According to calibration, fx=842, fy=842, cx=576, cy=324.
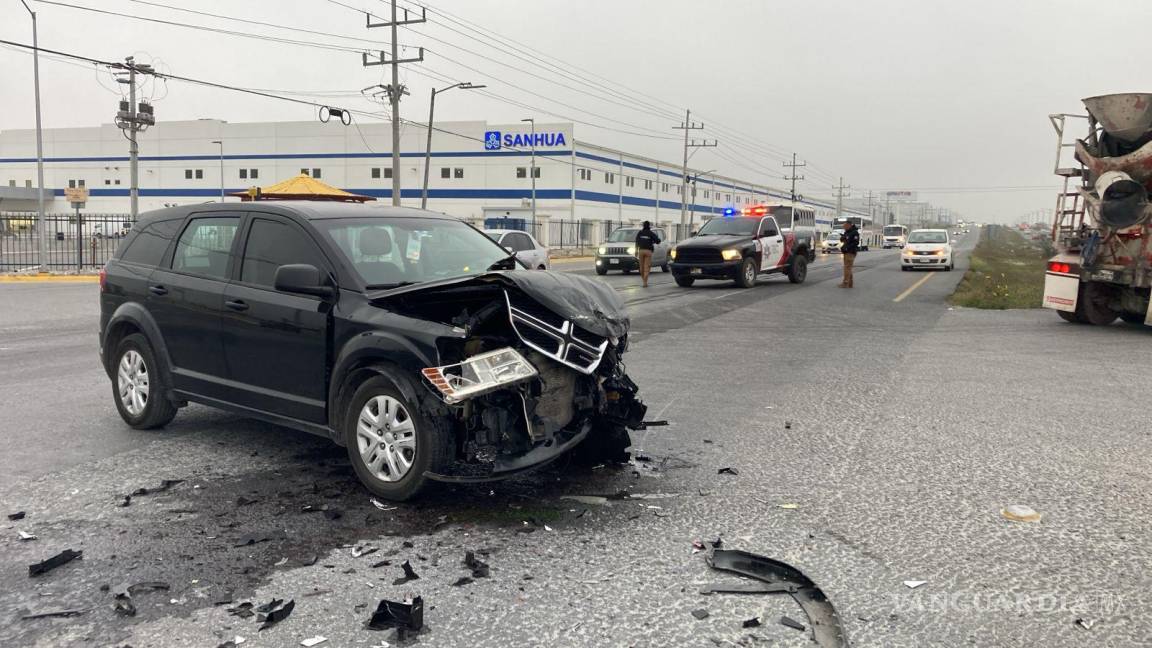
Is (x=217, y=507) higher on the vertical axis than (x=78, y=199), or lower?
lower

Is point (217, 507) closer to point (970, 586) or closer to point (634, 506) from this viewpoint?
point (634, 506)

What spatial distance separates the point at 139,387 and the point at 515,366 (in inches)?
139

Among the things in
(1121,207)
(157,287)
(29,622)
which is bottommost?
(29,622)

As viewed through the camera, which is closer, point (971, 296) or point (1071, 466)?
point (1071, 466)

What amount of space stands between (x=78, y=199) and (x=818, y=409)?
158 ft

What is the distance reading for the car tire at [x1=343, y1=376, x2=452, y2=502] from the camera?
4473mm

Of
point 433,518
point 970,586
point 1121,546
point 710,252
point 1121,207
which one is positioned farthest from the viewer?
point 710,252

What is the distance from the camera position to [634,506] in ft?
15.5

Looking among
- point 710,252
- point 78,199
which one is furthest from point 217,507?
point 78,199

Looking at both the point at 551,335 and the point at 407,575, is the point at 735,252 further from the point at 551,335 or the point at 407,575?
the point at 407,575

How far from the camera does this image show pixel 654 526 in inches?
174

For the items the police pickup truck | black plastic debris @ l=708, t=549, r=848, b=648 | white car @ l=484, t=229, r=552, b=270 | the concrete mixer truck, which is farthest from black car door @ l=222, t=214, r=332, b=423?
the police pickup truck

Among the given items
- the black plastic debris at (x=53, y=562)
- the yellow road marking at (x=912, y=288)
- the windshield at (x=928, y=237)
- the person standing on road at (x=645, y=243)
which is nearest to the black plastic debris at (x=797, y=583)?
the black plastic debris at (x=53, y=562)

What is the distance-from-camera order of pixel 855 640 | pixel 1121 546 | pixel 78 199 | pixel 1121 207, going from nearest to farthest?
pixel 855 640 < pixel 1121 546 < pixel 1121 207 < pixel 78 199
